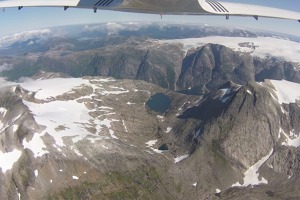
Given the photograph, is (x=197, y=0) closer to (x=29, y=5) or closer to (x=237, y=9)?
(x=237, y=9)

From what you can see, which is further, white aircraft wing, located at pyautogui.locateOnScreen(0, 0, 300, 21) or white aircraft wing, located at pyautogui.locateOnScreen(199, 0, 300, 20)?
white aircraft wing, located at pyautogui.locateOnScreen(199, 0, 300, 20)

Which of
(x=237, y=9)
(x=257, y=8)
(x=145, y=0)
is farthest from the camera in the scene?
(x=257, y=8)

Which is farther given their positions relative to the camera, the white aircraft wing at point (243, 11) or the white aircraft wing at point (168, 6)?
the white aircraft wing at point (243, 11)

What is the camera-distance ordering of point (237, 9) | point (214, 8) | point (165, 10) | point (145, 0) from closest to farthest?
point (145, 0) → point (165, 10) → point (214, 8) → point (237, 9)

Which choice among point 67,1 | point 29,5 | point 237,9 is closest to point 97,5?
point 67,1

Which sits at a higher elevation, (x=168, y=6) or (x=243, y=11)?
(x=168, y=6)

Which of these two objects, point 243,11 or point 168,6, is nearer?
point 168,6

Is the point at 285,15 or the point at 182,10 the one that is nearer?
the point at 182,10

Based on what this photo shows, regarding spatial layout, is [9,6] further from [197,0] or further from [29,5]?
[197,0]
